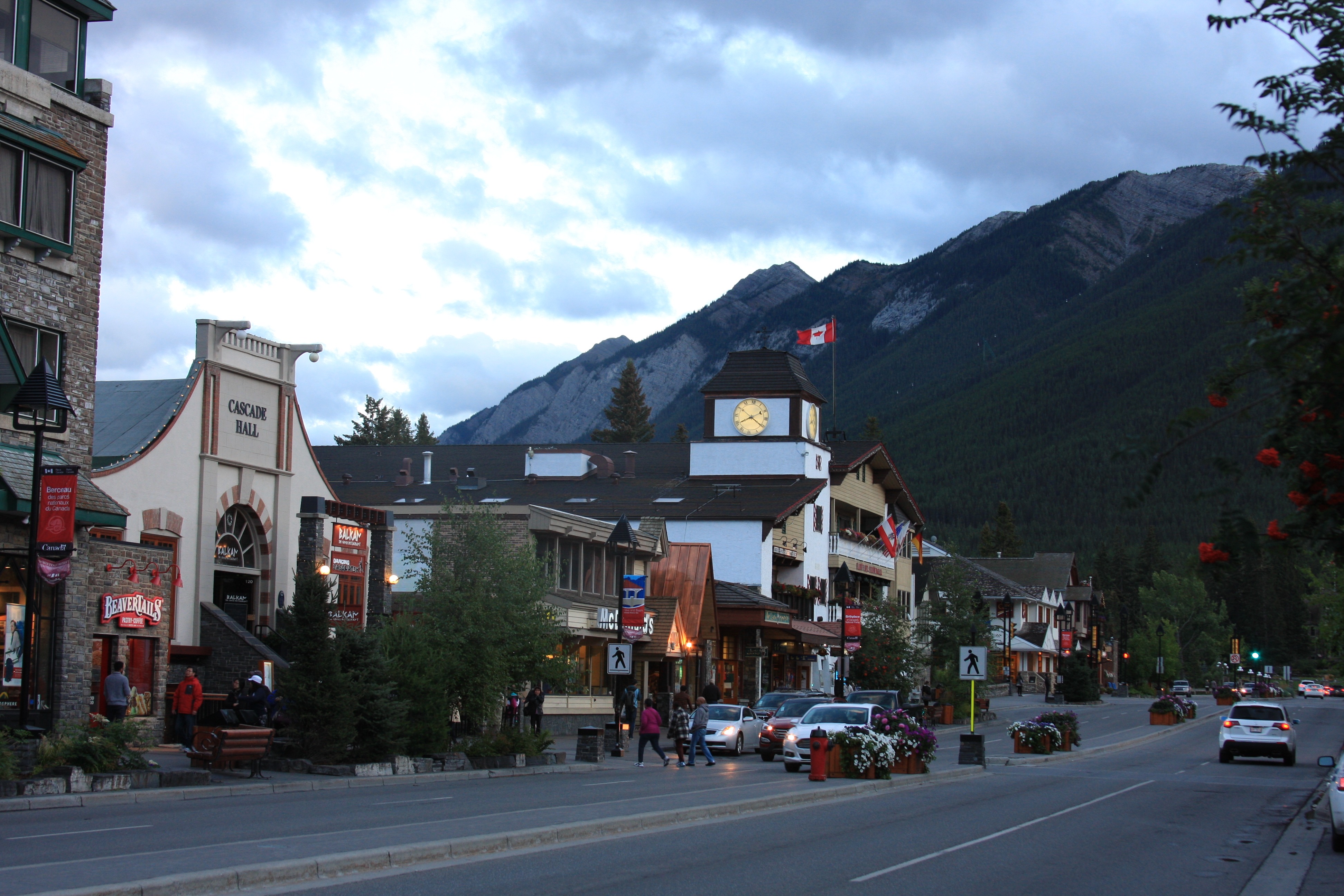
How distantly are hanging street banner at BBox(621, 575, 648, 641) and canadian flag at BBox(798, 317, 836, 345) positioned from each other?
3181 cm

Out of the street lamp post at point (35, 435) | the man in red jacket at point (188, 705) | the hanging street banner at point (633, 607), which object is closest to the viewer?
the street lamp post at point (35, 435)

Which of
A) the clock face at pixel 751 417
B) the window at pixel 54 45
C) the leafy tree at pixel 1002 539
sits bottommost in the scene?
the leafy tree at pixel 1002 539

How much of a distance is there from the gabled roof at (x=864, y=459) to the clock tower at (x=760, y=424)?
2.82 metres

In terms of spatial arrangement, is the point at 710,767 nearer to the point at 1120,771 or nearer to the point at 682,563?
the point at 1120,771

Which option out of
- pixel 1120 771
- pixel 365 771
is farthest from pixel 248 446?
pixel 1120 771

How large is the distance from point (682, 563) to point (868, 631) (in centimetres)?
920

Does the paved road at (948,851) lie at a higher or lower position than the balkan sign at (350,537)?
lower

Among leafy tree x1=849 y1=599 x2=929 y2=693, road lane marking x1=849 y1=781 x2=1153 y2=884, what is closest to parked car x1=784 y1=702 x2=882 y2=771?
road lane marking x1=849 y1=781 x2=1153 y2=884

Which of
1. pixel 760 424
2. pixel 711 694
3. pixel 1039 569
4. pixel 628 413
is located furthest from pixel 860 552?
pixel 1039 569

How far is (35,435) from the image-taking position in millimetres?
21312

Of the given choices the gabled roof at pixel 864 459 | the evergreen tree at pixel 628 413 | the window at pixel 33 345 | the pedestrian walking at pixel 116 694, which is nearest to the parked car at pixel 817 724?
the pedestrian walking at pixel 116 694

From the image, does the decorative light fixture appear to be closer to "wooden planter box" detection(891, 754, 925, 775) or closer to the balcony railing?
"wooden planter box" detection(891, 754, 925, 775)

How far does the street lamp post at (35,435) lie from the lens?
2017 cm

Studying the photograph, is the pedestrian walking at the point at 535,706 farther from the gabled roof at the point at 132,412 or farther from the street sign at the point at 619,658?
the gabled roof at the point at 132,412
